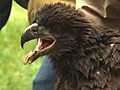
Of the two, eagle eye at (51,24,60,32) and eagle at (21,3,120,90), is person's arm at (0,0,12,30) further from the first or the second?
eagle eye at (51,24,60,32)

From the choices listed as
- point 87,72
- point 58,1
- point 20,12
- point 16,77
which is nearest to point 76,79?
point 87,72

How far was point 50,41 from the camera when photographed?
185 inches

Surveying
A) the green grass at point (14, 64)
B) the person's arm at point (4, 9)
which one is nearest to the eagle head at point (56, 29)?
the person's arm at point (4, 9)

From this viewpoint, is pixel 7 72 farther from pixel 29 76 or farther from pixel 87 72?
pixel 87 72

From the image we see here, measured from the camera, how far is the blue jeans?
5.46 m

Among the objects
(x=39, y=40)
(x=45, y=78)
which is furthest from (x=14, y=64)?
(x=39, y=40)

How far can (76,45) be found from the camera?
15.4 feet

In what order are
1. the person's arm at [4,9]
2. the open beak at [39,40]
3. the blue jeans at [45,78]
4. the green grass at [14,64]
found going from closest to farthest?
the open beak at [39,40] < the blue jeans at [45,78] < the person's arm at [4,9] < the green grass at [14,64]

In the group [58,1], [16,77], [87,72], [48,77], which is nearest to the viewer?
[87,72]

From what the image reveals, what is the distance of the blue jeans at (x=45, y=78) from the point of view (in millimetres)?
5461

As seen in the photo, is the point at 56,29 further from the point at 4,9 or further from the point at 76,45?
the point at 4,9

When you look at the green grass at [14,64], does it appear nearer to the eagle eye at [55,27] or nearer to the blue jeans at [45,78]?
the blue jeans at [45,78]

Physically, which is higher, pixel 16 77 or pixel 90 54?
pixel 90 54

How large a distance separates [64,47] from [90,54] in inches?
7.0
